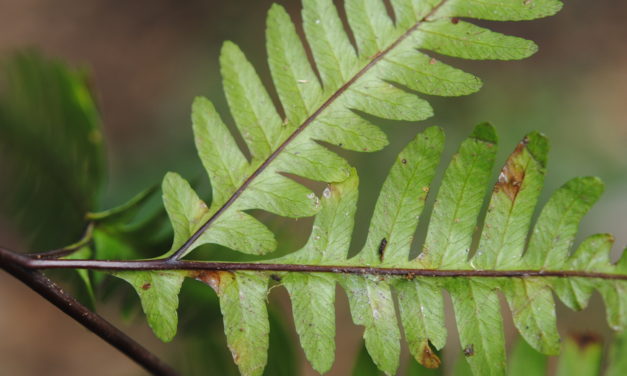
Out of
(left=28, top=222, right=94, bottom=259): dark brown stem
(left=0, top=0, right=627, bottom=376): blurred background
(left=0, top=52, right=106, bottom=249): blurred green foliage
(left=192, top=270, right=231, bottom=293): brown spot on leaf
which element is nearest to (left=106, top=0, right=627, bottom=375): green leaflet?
(left=192, top=270, right=231, bottom=293): brown spot on leaf

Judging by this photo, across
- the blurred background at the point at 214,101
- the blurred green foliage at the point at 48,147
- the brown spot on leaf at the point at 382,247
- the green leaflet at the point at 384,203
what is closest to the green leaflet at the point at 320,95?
the green leaflet at the point at 384,203

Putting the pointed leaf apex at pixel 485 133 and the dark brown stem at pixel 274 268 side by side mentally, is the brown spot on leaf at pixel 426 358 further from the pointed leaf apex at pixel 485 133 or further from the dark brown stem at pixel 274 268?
the pointed leaf apex at pixel 485 133

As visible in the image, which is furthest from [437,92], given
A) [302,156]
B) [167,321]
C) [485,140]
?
[167,321]

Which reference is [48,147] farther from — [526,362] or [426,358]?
[526,362]

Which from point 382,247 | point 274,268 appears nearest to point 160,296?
point 274,268

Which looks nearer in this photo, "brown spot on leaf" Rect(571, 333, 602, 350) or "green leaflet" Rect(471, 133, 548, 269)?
"green leaflet" Rect(471, 133, 548, 269)

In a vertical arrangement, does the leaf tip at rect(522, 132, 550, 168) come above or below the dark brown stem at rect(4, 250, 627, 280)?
above

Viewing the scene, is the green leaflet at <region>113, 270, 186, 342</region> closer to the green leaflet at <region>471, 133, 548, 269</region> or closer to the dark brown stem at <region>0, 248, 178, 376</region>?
the dark brown stem at <region>0, 248, 178, 376</region>
